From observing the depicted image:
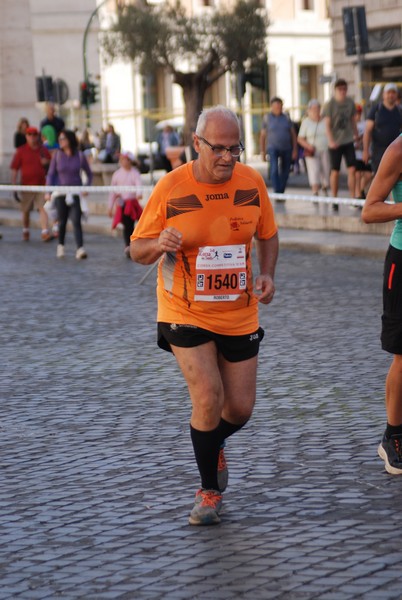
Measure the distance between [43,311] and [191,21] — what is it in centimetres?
4730

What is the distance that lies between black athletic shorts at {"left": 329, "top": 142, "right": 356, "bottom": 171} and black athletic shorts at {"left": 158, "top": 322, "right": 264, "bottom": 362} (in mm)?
17056

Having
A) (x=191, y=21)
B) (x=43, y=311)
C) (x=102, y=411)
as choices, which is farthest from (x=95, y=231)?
(x=191, y=21)

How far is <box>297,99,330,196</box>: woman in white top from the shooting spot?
24359 millimetres

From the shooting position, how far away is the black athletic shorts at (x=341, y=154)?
2288 cm

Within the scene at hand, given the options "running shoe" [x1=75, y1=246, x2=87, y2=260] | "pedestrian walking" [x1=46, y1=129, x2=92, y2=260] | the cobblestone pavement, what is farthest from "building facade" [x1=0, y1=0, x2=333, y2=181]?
the cobblestone pavement

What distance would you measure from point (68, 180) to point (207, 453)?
14.1m

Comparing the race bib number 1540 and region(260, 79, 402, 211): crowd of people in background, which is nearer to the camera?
the race bib number 1540

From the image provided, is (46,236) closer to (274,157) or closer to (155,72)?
(274,157)

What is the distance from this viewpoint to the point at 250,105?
68000mm

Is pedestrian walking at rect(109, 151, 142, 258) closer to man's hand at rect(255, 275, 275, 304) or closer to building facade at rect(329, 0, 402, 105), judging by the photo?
man's hand at rect(255, 275, 275, 304)

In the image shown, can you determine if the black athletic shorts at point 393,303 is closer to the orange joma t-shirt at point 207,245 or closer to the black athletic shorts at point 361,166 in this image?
the orange joma t-shirt at point 207,245

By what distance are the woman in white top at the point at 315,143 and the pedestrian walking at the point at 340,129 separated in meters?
1.13

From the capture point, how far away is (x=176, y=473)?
6773mm

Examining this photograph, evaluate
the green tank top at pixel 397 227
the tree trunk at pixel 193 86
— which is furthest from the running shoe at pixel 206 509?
the tree trunk at pixel 193 86
